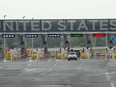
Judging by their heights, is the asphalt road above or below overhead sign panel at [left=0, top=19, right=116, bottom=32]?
below

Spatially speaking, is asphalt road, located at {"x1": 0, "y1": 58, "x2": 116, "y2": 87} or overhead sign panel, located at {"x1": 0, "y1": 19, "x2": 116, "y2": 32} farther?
overhead sign panel, located at {"x1": 0, "y1": 19, "x2": 116, "y2": 32}

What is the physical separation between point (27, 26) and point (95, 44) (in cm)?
8776

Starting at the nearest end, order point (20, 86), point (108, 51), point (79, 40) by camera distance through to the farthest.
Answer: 1. point (20, 86)
2. point (108, 51)
3. point (79, 40)

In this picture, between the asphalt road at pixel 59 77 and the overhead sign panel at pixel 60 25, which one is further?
the overhead sign panel at pixel 60 25

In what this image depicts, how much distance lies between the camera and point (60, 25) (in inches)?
2749

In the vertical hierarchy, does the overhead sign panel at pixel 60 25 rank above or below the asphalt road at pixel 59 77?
above

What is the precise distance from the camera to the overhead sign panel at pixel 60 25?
69.7 metres

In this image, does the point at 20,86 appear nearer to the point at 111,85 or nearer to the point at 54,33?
the point at 111,85

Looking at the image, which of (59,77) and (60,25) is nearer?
(59,77)

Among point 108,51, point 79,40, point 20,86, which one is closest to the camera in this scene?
point 20,86

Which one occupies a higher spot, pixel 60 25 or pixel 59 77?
pixel 60 25

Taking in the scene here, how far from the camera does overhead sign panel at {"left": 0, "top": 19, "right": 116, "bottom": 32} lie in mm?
69688

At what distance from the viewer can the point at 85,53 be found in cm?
6988

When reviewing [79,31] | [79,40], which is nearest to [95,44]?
[79,40]
